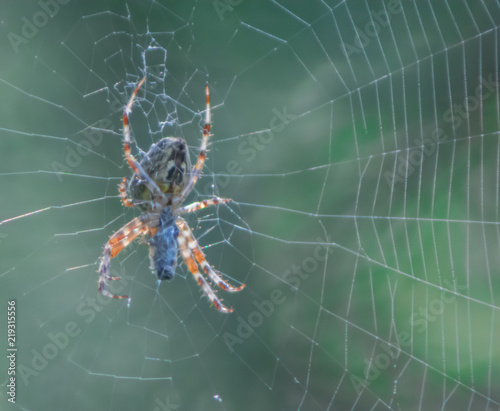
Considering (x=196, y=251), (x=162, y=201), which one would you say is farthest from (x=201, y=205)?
(x=196, y=251)

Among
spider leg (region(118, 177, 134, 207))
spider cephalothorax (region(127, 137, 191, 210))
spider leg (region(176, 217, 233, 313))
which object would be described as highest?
spider cephalothorax (region(127, 137, 191, 210))

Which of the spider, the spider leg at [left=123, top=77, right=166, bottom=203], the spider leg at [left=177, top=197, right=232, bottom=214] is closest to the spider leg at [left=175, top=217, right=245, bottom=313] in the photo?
the spider

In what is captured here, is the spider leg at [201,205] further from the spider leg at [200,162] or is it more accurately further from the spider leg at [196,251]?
the spider leg at [196,251]

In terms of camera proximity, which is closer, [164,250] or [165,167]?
[165,167]

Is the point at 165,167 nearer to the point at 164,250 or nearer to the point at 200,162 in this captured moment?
the point at 200,162

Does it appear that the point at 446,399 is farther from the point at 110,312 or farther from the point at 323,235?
the point at 110,312

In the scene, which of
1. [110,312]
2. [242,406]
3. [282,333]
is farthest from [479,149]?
[110,312]

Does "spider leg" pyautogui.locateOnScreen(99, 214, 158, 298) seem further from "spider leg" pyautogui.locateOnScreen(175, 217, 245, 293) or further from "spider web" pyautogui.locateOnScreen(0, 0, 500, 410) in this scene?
"spider web" pyautogui.locateOnScreen(0, 0, 500, 410)

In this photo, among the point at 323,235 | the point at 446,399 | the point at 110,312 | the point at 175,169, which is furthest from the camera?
the point at 110,312
